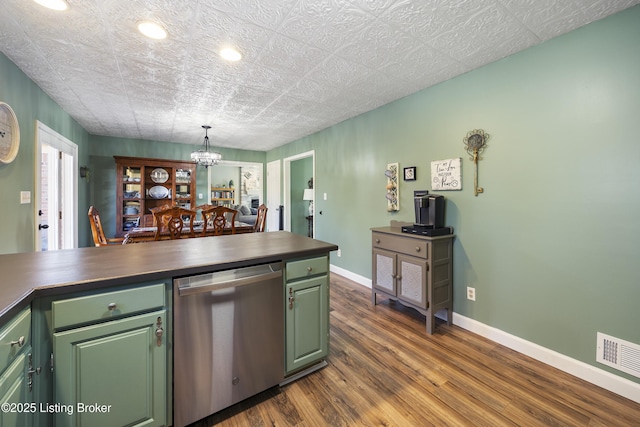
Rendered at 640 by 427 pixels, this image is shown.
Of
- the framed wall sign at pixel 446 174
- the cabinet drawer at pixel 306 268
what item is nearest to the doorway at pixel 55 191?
the cabinet drawer at pixel 306 268

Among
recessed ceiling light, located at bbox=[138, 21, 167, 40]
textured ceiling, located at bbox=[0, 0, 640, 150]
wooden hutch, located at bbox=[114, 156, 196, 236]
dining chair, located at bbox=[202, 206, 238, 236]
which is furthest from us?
wooden hutch, located at bbox=[114, 156, 196, 236]

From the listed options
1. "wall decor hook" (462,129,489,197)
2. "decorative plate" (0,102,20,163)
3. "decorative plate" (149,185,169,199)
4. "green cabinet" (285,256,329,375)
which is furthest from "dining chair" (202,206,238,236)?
"wall decor hook" (462,129,489,197)

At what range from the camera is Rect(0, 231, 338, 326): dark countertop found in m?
1.04

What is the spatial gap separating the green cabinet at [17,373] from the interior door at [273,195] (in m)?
5.22

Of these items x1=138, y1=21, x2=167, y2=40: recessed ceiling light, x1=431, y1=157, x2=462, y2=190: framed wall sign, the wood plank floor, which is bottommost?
the wood plank floor

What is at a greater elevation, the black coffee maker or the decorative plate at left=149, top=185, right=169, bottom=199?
the decorative plate at left=149, top=185, right=169, bottom=199

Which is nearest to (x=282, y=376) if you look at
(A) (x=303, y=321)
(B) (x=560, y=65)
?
(A) (x=303, y=321)

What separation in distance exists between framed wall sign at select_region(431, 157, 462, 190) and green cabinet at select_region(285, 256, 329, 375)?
1586 mm

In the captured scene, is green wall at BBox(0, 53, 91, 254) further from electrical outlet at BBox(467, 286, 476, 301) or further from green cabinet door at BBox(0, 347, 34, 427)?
electrical outlet at BBox(467, 286, 476, 301)

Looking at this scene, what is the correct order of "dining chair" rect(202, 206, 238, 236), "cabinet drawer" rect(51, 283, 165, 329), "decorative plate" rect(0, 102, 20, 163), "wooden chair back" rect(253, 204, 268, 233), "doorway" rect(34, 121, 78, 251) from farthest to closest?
"wooden chair back" rect(253, 204, 268, 233)
"dining chair" rect(202, 206, 238, 236)
"doorway" rect(34, 121, 78, 251)
"decorative plate" rect(0, 102, 20, 163)
"cabinet drawer" rect(51, 283, 165, 329)

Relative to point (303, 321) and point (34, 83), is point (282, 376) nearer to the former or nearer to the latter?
point (303, 321)

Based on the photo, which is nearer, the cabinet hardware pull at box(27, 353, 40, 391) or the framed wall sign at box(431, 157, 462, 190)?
the cabinet hardware pull at box(27, 353, 40, 391)

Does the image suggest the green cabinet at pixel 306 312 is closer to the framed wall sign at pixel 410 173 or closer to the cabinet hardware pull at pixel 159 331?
the cabinet hardware pull at pixel 159 331

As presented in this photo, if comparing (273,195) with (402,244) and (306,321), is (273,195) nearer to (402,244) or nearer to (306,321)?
(402,244)
